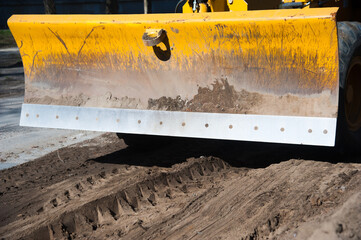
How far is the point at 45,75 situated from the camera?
505 centimetres

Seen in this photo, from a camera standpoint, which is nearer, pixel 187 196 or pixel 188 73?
pixel 187 196

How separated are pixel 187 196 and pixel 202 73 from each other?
1067 millimetres

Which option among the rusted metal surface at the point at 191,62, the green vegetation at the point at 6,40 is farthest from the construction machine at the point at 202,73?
the green vegetation at the point at 6,40

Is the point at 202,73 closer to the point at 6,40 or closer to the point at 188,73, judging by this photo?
the point at 188,73

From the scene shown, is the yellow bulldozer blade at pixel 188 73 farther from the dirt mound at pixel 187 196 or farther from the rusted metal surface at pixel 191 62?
the dirt mound at pixel 187 196

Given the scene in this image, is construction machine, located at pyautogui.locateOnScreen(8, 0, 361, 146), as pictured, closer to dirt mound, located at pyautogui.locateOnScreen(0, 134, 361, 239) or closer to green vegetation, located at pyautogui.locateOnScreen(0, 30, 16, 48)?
dirt mound, located at pyautogui.locateOnScreen(0, 134, 361, 239)

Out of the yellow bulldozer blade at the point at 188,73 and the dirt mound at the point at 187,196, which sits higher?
the yellow bulldozer blade at the point at 188,73

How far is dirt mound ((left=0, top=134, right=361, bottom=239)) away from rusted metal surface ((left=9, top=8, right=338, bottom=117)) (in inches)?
23.3

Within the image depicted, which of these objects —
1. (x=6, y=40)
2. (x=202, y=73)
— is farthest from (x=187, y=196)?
(x=6, y=40)

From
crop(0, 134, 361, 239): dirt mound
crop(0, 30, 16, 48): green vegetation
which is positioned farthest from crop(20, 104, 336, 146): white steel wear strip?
crop(0, 30, 16, 48): green vegetation

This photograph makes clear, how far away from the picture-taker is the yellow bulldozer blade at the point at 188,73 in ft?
13.2

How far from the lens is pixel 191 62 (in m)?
4.46

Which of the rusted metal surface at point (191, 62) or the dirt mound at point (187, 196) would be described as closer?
the dirt mound at point (187, 196)

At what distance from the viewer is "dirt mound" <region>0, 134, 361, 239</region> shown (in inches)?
133
